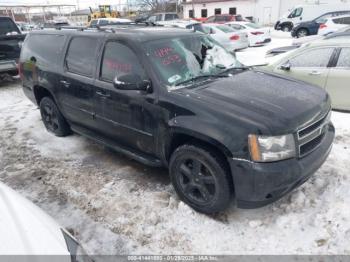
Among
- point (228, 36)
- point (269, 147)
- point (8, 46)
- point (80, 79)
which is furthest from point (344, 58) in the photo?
point (228, 36)

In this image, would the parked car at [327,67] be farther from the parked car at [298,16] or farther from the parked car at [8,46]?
the parked car at [298,16]

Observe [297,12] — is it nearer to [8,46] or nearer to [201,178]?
[8,46]

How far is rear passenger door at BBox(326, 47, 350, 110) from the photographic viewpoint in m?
5.53

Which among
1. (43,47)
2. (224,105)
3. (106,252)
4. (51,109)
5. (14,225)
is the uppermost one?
(43,47)

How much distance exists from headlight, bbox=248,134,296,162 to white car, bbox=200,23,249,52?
40.2 ft

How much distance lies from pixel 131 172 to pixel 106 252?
56.0 inches

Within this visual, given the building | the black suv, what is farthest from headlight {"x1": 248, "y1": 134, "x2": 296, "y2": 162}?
the building

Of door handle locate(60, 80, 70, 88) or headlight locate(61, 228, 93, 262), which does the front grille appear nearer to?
headlight locate(61, 228, 93, 262)

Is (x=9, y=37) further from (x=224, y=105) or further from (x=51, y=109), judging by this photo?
(x=224, y=105)

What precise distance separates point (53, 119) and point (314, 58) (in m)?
5.01

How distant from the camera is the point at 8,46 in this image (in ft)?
31.4

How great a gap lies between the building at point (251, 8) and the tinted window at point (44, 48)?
35.8 meters

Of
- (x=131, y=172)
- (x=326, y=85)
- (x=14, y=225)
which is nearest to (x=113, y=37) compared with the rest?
(x=131, y=172)

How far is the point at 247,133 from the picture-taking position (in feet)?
8.68
